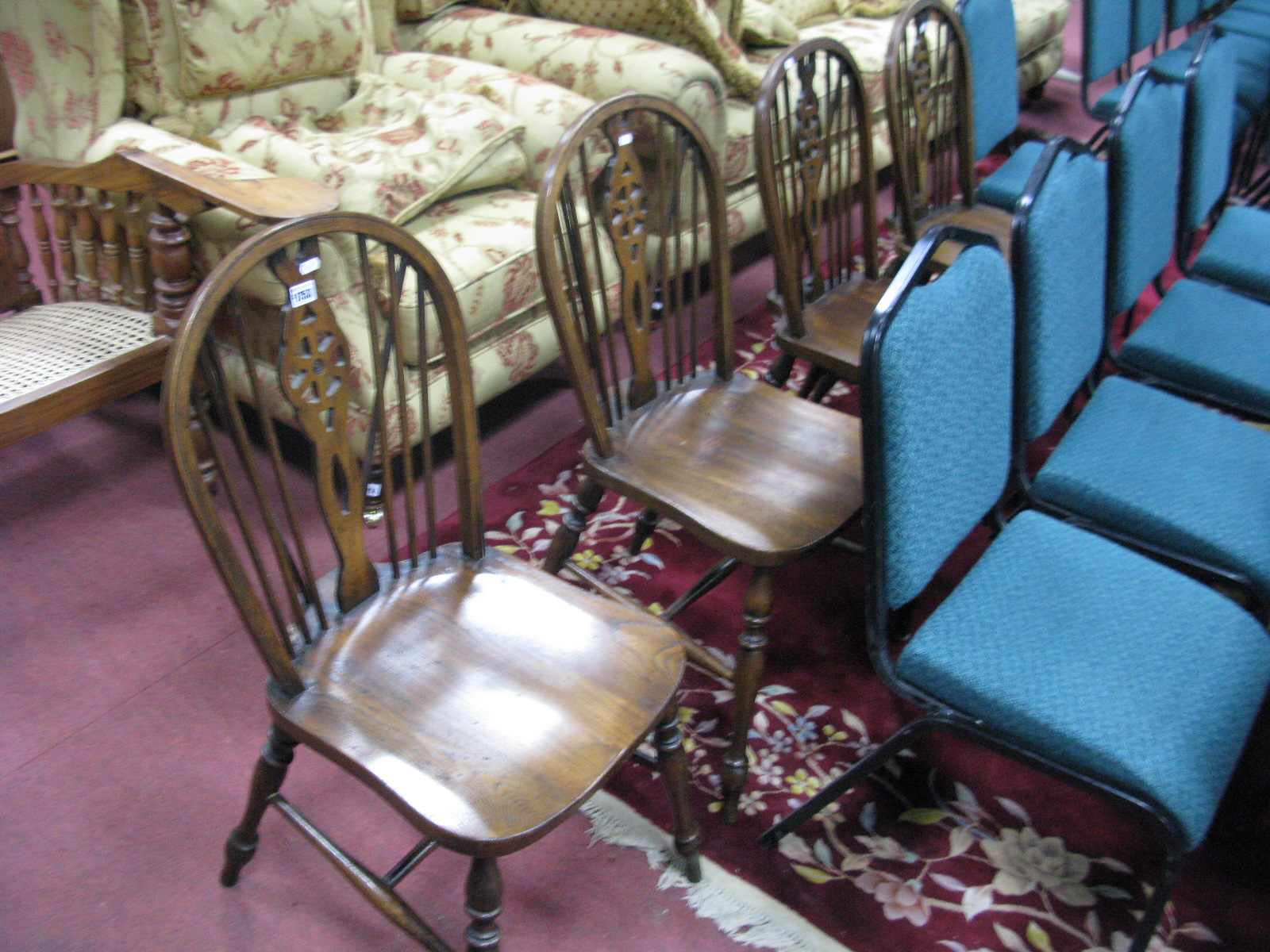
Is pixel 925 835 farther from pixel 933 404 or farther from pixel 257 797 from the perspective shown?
pixel 257 797

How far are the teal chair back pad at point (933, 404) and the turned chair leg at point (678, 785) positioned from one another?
30cm

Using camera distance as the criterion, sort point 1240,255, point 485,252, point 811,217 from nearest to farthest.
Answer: point 811,217 < point 485,252 < point 1240,255

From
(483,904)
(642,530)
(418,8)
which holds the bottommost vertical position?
(642,530)

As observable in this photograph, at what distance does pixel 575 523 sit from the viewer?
5.04 feet

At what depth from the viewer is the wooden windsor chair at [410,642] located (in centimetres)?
96

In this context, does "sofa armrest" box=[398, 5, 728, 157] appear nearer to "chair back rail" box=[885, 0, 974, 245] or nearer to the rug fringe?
"chair back rail" box=[885, 0, 974, 245]

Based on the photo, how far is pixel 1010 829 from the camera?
1.43 metres

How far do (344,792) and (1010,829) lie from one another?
974 mm

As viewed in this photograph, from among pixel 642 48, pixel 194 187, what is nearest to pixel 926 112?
pixel 642 48

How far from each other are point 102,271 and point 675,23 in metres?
1.44

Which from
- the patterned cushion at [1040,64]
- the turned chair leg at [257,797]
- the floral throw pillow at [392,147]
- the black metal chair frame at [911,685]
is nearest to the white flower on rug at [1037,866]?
the black metal chair frame at [911,685]

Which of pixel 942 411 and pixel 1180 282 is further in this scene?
pixel 1180 282

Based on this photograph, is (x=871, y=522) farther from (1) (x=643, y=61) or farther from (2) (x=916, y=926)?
(1) (x=643, y=61)

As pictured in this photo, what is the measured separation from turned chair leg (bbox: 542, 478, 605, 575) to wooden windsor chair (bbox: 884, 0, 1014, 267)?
0.88 meters
